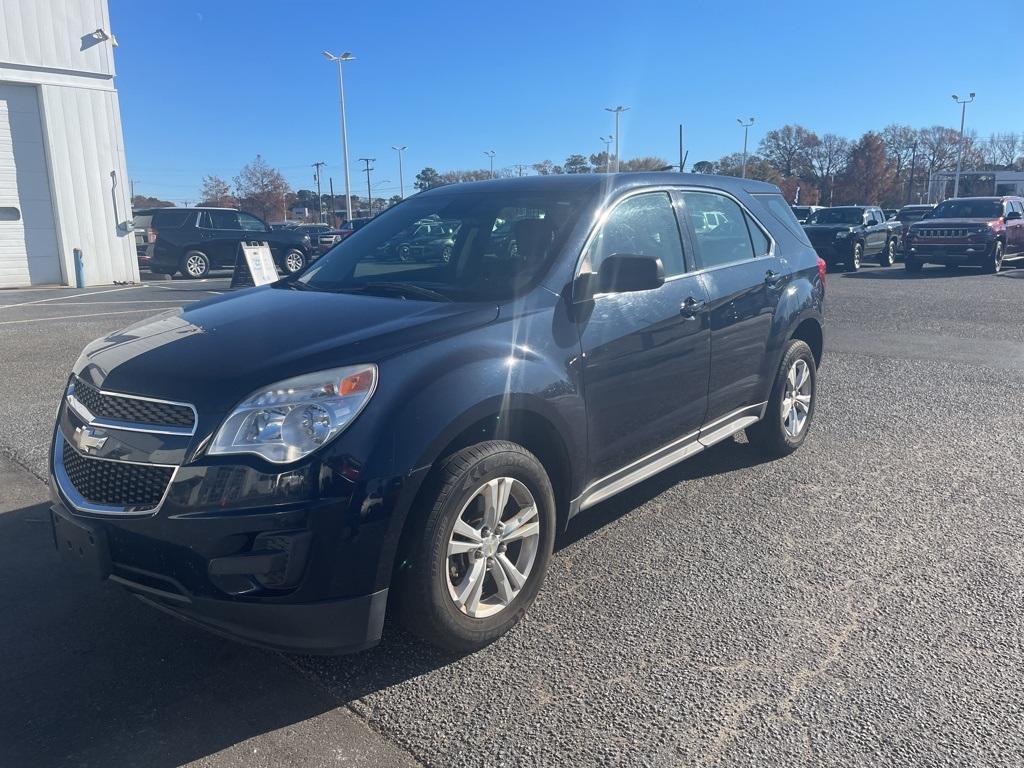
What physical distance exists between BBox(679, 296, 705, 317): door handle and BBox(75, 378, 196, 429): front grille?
2380mm

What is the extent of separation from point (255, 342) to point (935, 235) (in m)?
20.9

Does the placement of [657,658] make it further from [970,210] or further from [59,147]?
[970,210]

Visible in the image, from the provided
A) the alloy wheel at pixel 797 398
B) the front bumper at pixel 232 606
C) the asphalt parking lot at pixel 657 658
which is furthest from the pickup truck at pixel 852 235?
the front bumper at pixel 232 606

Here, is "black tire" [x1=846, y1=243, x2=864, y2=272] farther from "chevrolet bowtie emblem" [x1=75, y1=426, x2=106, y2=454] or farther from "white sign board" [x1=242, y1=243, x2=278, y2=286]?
"chevrolet bowtie emblem" [x1=75, y1=426, x2=106, y2=454]

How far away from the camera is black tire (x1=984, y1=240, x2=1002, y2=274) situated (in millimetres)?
19506

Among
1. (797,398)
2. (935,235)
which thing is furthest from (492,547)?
(935,235)

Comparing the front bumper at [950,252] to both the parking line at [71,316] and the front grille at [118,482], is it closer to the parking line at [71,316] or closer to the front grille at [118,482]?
the parking line at [71,316]

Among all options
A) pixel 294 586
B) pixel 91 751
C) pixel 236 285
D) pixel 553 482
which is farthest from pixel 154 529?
pixel 236 285

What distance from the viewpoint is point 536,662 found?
3.01 meters

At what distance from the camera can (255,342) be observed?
297 cm

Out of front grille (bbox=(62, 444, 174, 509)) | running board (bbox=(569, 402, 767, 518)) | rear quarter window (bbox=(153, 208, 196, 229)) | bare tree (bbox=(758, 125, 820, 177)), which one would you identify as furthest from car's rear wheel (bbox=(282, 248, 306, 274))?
bare tree (bbox=(758, 125, 820, 177))

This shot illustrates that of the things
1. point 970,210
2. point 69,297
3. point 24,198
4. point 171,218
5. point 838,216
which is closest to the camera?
point 69,297

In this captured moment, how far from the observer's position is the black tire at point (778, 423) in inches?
201

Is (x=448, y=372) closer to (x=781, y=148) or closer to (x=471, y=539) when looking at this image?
(x=471, y=539)
